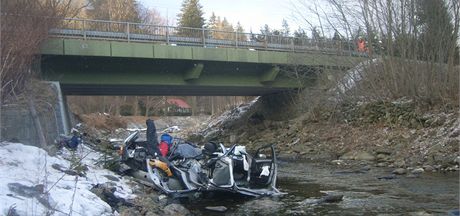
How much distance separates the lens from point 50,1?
1592cm

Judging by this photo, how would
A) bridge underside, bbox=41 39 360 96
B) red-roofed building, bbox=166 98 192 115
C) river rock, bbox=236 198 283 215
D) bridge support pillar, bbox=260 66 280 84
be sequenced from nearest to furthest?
river rock, bbox=236 198 283 215, bridge underside, bbox=41 39 360 96, bridge support pillar, bbox=260 66 280 84, red-roofed building, bbox=166 98 192 115

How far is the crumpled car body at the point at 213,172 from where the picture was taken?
11.3 m

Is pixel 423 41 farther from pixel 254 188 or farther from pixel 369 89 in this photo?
pixel 254 188

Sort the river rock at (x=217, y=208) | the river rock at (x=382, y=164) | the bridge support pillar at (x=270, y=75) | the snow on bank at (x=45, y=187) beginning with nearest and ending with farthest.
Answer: the snow on bank at (x=45, y=187) < the river rock at (x=217, y=208) < the river rock at (x=382, y=164) < the bridge support pillar at (x=270, y=75)

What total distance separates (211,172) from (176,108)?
224ft

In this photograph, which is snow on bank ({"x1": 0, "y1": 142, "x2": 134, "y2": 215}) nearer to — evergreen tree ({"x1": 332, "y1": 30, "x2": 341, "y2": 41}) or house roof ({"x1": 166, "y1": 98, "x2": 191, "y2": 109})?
evergreen tree ({"x1": 332, "y1": 30, "x2": 341, "y2": 41})

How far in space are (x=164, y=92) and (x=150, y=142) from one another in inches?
734

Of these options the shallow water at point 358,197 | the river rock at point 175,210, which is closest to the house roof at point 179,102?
the shallow water at point 358,197

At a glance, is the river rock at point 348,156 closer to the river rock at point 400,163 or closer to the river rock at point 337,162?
the river rock at point 337,162

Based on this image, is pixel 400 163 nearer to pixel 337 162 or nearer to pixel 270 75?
pixel 337 162

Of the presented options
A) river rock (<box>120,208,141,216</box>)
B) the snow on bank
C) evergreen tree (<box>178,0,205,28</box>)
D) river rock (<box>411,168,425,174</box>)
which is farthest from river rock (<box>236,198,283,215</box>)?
evergreen tree (<box>178,0,205,28</box>)

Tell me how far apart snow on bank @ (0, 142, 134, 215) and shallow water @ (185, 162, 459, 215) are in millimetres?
2713

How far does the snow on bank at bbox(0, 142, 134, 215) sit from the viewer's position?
675 cm

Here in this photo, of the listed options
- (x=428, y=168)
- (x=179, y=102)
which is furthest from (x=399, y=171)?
(x=179, y=102)
